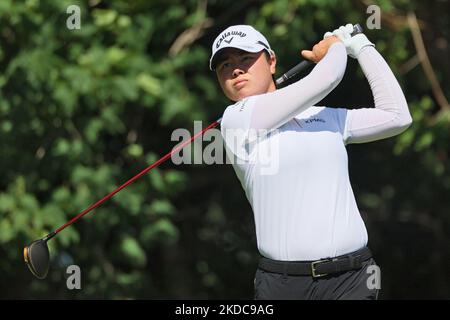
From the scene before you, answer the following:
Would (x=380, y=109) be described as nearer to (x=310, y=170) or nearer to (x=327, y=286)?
(x=310, y=170)

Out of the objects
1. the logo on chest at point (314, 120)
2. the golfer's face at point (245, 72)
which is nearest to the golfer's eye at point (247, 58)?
the golfer's face at point (245, 72)

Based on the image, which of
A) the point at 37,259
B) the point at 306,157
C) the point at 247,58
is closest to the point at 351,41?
the point at 247,58

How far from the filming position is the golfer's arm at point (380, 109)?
3.05m

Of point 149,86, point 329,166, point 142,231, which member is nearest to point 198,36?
point 149,86

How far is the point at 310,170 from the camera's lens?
2.90 meters

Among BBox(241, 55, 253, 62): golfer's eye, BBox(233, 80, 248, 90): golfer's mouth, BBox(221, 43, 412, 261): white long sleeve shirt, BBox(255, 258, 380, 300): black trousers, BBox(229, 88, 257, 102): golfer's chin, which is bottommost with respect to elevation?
BBox(255, 258, 380, 300): black trousers

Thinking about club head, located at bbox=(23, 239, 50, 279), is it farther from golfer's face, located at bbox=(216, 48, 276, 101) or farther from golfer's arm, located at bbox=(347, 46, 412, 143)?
golfer's arm, located at bbox=(347, 46, 412, 143)

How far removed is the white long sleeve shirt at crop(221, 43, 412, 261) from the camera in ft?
9.46

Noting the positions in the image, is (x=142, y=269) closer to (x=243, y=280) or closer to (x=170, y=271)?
(x=170, y=271)

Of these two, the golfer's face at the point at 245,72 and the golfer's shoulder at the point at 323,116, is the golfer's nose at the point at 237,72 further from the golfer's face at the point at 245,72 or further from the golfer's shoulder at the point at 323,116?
the golfer's shoulder at the point at 323,116

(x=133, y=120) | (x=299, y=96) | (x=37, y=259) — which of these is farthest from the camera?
(x=133, y=120)

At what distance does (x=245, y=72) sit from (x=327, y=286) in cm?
79

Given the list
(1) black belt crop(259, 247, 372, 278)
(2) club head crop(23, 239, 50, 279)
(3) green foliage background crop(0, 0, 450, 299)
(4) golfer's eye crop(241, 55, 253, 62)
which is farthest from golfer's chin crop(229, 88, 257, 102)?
(3) green foliage background crop(0, 0, 450, 299)

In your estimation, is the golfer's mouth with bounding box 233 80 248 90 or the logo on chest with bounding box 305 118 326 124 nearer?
the logo on chest with bounding box 305 118 326 124
